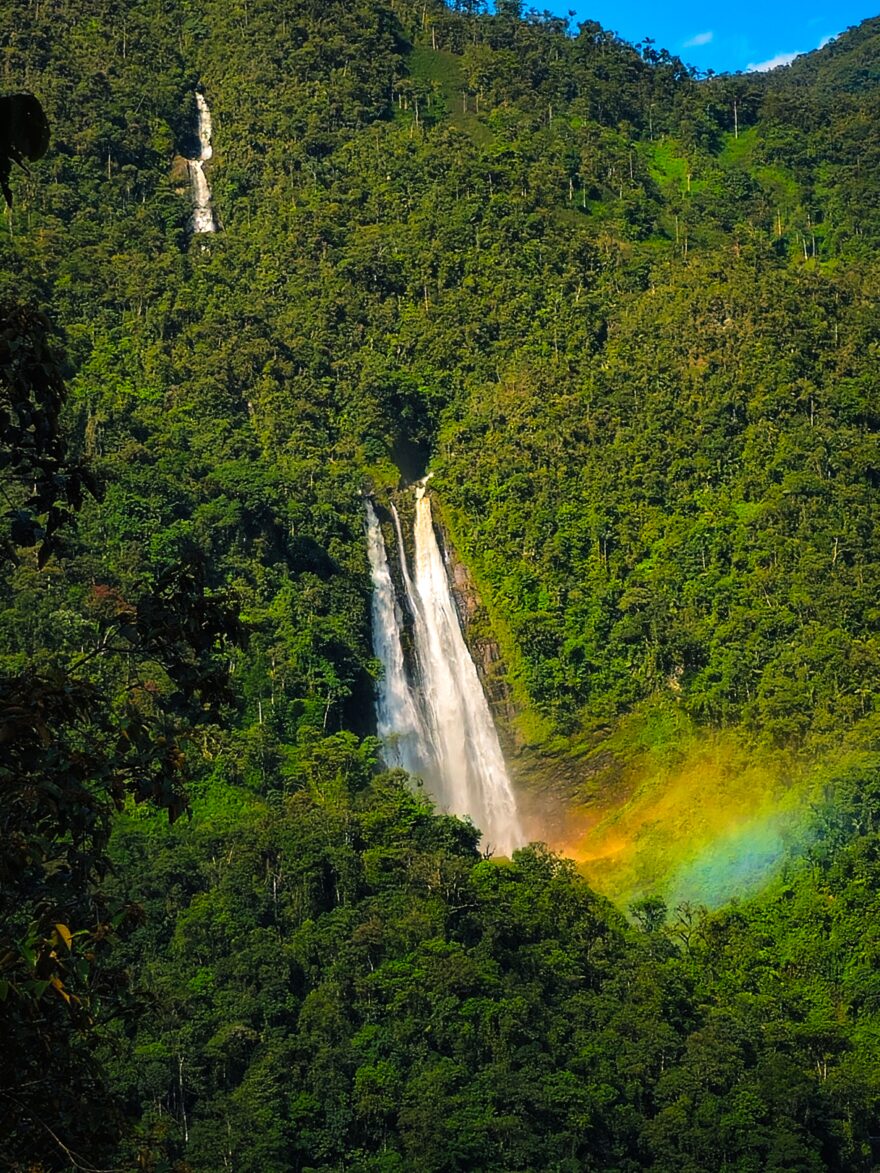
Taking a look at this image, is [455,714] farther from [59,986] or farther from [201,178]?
[59,986]

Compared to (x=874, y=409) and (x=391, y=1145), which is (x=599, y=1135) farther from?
(x=874, y=409)

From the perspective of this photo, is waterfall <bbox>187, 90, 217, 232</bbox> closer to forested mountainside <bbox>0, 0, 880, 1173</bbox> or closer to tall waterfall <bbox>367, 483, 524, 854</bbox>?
forested mountainside <bbox>0, 0, 880, 1173</bbox>

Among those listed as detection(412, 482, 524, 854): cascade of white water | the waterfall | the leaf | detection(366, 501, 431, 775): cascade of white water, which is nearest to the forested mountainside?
the leaf

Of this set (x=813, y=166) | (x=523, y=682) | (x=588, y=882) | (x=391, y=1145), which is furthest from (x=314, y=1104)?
(x=813, y=166)

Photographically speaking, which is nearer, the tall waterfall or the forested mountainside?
the forested mountainside

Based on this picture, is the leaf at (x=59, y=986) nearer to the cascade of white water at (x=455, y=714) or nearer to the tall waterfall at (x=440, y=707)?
the tall waterfall at (x=440, y=707)
